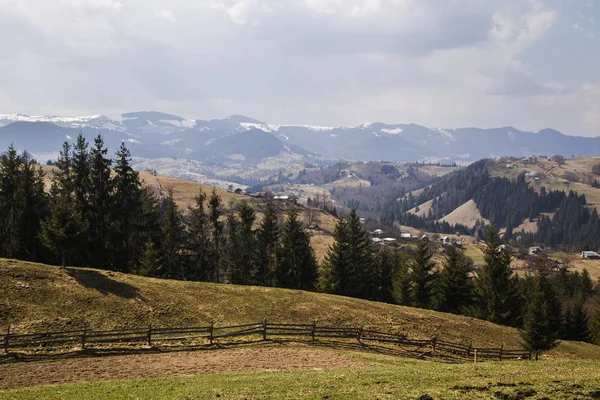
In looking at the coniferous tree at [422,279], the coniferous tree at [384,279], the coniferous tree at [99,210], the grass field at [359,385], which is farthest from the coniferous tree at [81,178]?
the coniferous tree at [384,279]

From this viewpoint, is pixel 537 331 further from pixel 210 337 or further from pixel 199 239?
pixel 199 239

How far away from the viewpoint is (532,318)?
47.5 m

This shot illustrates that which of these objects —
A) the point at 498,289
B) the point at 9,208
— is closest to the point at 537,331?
the point at 498,289

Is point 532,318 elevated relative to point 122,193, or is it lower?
lower

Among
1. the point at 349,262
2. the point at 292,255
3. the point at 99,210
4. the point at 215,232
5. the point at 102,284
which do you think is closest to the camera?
the point at 102,284

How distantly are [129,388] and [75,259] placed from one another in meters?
47.4

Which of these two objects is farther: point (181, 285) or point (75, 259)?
point (75, 259)

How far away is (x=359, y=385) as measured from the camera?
2358 centimetres

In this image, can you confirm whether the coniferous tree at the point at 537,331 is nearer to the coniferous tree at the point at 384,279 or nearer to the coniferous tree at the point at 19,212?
the coniferous tree at the point at 384,279

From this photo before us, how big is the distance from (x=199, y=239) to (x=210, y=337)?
44221mm

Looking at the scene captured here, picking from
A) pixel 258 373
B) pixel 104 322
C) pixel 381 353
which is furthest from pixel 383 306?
pixel 104 322

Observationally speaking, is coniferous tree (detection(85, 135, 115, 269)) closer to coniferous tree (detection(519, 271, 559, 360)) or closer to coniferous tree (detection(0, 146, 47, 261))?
coniferous tree (detection(0, 146, 47, 261))

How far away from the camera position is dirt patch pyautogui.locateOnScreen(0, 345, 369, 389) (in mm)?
27875

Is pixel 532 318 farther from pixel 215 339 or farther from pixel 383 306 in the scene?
pixel 215 339
